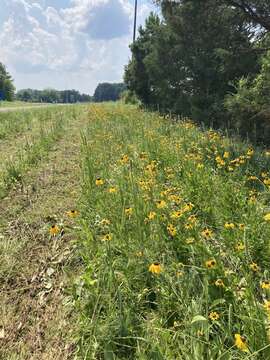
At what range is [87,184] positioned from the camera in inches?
170

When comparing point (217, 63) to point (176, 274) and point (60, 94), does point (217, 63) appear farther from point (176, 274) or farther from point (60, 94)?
point (60, 94)

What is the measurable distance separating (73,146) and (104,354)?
20.2ft

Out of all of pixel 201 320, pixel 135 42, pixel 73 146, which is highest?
pixel 135 42

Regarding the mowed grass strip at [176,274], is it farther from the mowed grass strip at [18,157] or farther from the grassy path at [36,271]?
the mowed grass strip at [18,157]

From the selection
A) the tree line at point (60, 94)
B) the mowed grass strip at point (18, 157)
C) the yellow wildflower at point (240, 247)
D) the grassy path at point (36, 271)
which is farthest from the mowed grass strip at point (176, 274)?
the tree line at point (60, 94)

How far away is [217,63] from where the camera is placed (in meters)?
12.0

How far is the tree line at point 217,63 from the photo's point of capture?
827cm

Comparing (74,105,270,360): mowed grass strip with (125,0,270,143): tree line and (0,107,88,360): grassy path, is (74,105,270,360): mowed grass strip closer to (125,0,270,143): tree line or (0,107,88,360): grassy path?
(0,107,88,360): grassy path

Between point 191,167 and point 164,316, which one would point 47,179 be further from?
point 164,316

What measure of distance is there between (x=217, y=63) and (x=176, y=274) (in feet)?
36.2

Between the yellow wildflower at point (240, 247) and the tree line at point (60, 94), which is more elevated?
the yellow wildflower at point (240, 247)

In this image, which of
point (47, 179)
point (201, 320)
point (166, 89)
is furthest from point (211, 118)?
point (201, 320)

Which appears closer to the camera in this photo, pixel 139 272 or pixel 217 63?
pixel 139 272

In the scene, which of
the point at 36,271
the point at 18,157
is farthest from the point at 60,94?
the point at 36,271
